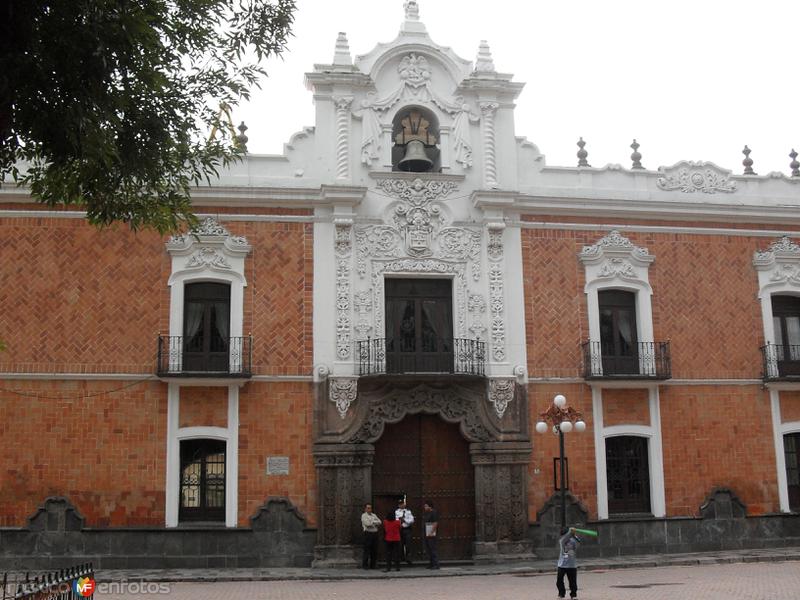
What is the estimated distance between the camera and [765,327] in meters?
21.1

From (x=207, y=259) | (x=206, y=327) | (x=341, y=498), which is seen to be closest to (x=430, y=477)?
(x=341, y=498)

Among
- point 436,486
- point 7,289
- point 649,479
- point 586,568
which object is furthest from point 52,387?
point 649,479

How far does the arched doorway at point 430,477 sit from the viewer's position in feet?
62.9

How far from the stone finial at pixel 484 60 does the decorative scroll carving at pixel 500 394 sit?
7455mm

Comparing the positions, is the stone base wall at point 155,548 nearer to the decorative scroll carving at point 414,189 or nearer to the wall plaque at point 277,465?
the wall plaque at point 277,465

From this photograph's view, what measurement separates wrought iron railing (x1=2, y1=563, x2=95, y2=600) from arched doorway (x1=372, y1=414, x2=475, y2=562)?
32.7ft

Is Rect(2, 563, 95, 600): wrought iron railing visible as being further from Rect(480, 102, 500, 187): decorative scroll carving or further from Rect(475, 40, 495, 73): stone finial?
Rect(475, 40, 495, 73): stone finial

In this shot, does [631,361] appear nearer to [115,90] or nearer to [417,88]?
[417,88]

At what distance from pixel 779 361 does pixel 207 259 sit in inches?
534

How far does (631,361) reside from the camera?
66.7 feet

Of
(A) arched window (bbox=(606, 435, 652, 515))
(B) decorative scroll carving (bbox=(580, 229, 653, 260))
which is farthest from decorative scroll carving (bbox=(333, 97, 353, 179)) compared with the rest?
(A) arched window (bbox=(606, 435, 652, 515))

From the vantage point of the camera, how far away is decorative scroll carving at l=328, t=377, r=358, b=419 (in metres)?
19.1

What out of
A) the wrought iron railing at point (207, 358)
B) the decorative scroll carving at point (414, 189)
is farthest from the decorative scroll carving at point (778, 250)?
the wrought iron railing at point (207, 358)

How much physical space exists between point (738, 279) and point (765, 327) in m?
1.31
